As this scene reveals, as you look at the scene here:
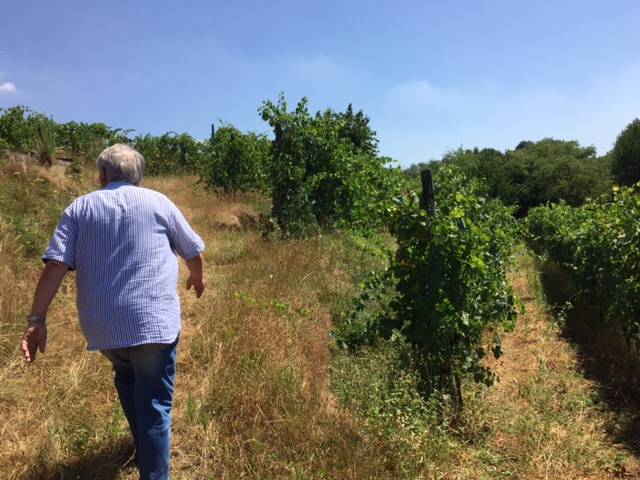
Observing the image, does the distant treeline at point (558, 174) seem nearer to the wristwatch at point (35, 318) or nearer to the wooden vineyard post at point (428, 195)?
the wooden vineyard post at point (428, 195)

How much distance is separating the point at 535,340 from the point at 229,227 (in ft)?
18.9

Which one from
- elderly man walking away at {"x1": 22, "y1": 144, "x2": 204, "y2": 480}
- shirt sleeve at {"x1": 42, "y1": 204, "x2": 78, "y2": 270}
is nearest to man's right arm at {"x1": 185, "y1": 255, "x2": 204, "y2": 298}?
elderly man walking away at {"x1": 22, "y1": 144, "x2": 204, "y2": 480}

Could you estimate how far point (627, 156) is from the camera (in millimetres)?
39094

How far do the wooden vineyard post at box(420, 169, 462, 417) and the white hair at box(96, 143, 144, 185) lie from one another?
87.7 inches

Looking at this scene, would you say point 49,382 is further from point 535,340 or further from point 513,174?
point 513,174

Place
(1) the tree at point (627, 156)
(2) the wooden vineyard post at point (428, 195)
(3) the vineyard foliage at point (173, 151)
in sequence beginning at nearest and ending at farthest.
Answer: (2) the wooden vineyard post at point (428, 195) < (3) the vineyard foliage at point (173, 151) < (1) the tree at point (627, 156)

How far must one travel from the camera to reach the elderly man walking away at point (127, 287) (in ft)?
6.98

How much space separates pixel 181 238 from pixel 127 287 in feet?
1.17

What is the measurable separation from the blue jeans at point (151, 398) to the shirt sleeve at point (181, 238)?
17.4 inches

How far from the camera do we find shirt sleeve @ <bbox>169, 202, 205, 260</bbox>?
2.33m

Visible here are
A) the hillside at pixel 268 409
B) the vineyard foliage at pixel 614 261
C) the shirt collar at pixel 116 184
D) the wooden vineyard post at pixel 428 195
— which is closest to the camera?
the shirt collar at pixel 116 184

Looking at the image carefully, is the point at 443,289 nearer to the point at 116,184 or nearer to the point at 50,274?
the point at 116,184

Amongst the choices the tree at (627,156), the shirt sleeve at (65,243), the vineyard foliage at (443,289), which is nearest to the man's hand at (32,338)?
the shirt sleeve at (65,243)

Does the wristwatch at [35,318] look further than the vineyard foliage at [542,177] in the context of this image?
No
